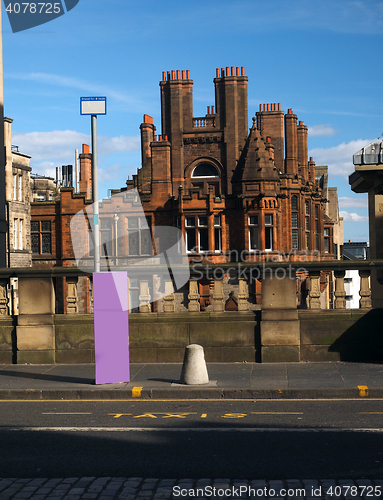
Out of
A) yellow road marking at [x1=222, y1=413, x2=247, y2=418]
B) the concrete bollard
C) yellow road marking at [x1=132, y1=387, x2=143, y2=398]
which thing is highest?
the concrete bollard

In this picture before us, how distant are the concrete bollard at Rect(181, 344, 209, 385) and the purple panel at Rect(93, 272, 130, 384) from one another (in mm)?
985

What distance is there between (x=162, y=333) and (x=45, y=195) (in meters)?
62.9

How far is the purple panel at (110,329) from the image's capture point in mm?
9445

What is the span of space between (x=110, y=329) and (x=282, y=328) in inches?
130

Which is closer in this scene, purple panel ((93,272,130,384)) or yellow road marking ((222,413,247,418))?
yellow road marking ((222,413,247,418))

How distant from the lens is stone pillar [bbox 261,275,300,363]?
10891mm

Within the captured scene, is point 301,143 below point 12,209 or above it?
above

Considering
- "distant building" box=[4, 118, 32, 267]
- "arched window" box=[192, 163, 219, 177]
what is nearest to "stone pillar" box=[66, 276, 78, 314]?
"distant building" box=[4, 118, 32, 267]

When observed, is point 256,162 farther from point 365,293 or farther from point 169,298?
point 169,298

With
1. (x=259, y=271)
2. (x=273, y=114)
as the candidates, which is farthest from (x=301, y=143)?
(x=259, y=271)

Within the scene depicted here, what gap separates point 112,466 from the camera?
5586mm

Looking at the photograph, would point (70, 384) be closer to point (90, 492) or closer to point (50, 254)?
point (90, 492)

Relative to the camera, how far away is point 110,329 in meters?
9.59

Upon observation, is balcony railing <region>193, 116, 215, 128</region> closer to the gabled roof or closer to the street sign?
the gabled roof
